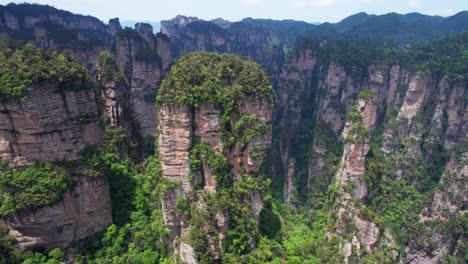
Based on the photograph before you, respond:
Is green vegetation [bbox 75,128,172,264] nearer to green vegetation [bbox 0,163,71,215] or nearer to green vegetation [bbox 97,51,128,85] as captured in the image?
green vegetation [bbox 0,163,71,215]

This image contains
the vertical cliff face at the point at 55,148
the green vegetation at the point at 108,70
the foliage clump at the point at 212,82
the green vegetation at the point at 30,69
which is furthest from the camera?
the green vegetation at the point at 108,70

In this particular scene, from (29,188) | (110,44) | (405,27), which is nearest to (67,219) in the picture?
(29,188)

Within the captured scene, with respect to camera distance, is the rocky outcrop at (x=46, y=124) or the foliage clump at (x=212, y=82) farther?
the foliage clump at (x=212, y=82)

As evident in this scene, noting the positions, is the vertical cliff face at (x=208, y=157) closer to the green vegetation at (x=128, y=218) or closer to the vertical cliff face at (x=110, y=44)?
the green vegetation at (x=128, y=218)

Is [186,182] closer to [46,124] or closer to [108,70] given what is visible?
[46,124]

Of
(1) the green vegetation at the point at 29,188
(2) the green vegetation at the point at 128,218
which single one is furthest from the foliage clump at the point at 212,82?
(1) the green vegetation at the point at 29,188

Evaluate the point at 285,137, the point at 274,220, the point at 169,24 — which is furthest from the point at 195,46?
the point at 274,220
